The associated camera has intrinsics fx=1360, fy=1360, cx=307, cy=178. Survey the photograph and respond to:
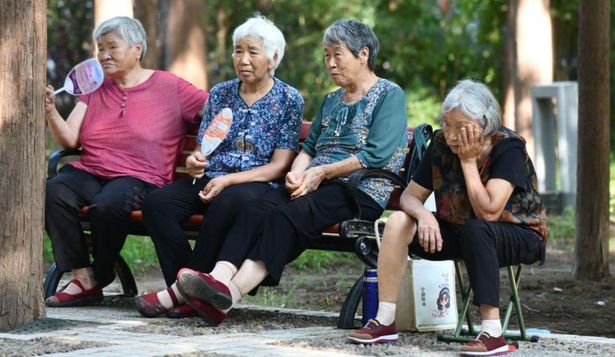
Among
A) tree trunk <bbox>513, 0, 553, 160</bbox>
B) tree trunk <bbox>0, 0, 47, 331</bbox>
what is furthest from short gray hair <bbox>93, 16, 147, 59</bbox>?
tree trunk <bbox>513, 0, 553, 160</bbox>

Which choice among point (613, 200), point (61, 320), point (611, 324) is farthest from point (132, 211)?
point (613, 200)

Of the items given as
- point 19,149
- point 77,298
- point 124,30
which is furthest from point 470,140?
point 77,298

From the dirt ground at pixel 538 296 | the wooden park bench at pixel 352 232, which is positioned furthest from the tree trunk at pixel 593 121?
the wooden park bench at pixel 352 232

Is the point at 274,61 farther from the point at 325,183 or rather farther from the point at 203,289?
the point at 203,289

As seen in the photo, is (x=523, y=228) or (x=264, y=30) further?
(x=264, y=30)

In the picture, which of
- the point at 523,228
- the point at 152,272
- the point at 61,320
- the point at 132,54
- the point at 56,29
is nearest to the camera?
the point at 523,228

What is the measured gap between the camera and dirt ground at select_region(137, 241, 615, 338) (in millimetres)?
8109

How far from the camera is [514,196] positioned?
6.16 meters

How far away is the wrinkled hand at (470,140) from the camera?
19.7 feet

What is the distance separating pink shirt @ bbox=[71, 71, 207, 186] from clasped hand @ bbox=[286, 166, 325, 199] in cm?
114

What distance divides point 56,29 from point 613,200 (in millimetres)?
17235

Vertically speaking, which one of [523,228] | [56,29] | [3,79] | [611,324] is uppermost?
[56,29]

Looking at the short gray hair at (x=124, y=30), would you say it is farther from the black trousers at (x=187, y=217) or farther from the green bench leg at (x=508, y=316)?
the green bench leg at (x=508, y=316)

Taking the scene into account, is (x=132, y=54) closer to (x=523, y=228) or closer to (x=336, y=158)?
(x=336, y=158)
